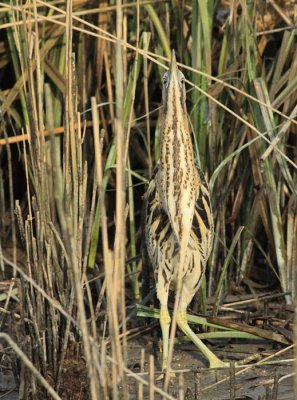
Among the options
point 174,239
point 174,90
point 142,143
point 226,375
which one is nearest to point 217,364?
point 226,375

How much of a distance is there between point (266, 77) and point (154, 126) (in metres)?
0.66

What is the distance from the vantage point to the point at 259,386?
384 cm

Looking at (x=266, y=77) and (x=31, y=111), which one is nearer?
(x=31, y=111)

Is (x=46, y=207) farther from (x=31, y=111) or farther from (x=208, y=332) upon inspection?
(x=208, y=332)

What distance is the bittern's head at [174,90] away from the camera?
139 inches

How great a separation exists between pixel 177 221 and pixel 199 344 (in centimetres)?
57

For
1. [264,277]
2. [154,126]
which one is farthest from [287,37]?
[264,277]

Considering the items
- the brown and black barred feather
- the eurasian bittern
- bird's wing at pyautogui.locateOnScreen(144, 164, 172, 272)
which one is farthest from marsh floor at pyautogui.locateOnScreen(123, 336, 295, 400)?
bird's wing at pyautogui.locateOnScreen(144, 164, 172, 272)

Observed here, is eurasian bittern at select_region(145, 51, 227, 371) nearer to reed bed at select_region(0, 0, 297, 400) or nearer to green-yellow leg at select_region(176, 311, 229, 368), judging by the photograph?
green-yellow leg at select_region(176, 311, 229, 368)

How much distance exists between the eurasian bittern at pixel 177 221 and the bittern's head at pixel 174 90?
0.19ft

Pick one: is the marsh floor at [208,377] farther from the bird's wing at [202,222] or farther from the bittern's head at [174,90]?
the bittern's head at [174,90]

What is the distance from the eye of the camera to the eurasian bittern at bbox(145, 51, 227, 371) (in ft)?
12.5

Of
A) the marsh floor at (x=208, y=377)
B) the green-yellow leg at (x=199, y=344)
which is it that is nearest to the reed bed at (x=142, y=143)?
the marsh floor at (x=208, y=377)

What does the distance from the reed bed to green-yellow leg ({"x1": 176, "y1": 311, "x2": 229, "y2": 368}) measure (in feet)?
0.52
